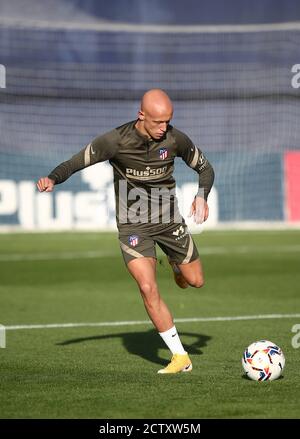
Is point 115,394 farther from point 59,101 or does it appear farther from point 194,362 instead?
point 59,101

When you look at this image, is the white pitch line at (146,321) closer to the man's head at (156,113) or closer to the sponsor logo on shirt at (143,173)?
the sponsor logo on shirt at (143,173)

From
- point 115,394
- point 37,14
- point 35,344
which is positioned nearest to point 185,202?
point 37,14

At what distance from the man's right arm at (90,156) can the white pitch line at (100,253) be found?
562 inches

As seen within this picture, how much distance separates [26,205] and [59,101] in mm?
5155

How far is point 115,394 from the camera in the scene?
26.4 feet

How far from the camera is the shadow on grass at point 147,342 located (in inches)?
429

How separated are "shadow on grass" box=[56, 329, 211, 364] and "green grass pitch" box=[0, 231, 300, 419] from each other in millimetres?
13

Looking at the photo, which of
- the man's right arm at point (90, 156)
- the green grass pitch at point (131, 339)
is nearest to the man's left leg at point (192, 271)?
the green grass pitch at point (131, 339)

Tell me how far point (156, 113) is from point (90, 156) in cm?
84

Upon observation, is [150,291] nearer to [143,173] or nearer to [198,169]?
[143,173]

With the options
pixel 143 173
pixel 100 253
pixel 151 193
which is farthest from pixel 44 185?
pixel 100 253

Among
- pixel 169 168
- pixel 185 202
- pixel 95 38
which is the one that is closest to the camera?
pixel 169 168

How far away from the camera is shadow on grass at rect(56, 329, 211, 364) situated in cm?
1089

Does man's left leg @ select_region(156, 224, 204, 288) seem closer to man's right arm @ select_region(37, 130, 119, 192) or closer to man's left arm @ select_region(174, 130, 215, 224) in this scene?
man's left arm @ select_region(174, 130, 215, 224)
